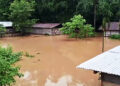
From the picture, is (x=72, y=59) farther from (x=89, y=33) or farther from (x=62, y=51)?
(x=89, y=33)

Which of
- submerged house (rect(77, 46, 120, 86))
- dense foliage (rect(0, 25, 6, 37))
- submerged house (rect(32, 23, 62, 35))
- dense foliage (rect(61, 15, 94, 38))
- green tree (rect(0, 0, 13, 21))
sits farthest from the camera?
green tree (rect(0, 0, 13, 21))

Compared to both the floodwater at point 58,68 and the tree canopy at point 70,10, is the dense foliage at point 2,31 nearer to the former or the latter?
the tree canopy at point 70,10

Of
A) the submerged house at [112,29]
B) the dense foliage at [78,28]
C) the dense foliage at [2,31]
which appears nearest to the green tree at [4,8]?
the dense foliage at [2,31]

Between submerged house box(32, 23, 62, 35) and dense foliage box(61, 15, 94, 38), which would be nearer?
dense foliage box(61, 15, 94, 38)

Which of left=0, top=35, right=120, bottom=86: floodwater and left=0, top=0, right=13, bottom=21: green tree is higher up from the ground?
left=0, top=0, right=13, bottom=21: green tree

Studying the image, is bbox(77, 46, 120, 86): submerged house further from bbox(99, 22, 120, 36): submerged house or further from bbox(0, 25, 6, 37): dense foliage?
bbox(0, 25, 6, 37): dense foliage

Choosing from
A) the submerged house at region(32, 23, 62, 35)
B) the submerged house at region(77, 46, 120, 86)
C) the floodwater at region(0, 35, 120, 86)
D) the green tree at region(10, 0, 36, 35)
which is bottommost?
the floodwater at region(0, 35, 120, 86)

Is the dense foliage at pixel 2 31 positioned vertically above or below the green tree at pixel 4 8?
below

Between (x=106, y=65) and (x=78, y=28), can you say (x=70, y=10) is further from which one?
(x=106, y=65)

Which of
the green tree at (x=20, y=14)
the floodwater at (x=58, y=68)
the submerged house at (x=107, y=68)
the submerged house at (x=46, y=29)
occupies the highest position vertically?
the green tree at (x=20, y=14)

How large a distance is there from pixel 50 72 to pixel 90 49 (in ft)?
23.9

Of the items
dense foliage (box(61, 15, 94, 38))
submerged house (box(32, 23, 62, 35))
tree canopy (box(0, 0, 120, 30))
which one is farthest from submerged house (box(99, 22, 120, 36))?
submerged house (box(32, 23, 62, 35))

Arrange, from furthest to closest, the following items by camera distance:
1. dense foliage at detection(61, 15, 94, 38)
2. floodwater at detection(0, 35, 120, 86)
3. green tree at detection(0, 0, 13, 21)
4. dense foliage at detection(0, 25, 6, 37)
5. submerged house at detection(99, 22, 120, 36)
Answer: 1. green tree at detection(0, 0, 13, 21)
2. dense foliage at detection(0, 25, 6, 37)
3. submerged house at detection(99, 22, 120, 36)
4. dense foliage at detection(61, 15, 94, 38)
5. floodwater at detection(0, 35, 120, 86)

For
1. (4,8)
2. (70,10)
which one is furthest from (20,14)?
(70,10)
